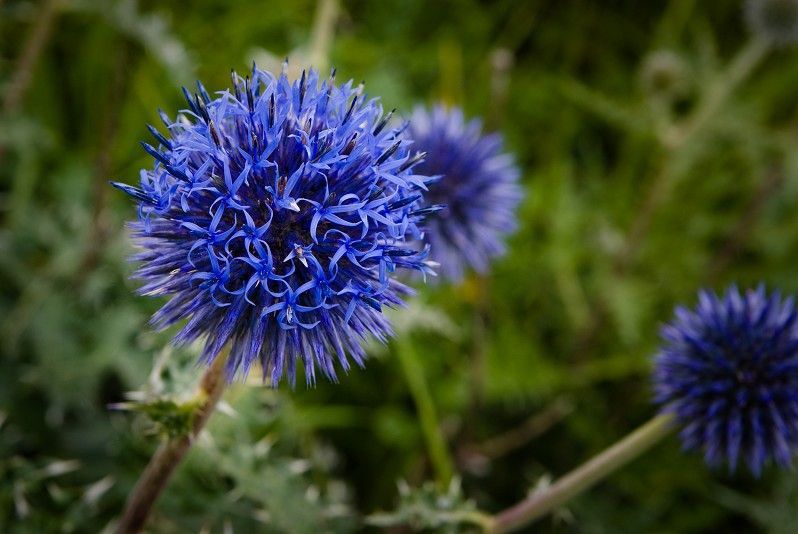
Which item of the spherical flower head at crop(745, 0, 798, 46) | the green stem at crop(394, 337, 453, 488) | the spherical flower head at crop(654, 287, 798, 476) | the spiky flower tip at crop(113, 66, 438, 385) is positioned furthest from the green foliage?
the spherical flower head at crop(745, 0, 798, 46)

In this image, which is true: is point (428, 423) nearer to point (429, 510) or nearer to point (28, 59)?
point (429, 510)

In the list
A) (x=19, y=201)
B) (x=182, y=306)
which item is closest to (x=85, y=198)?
(x=19, y=201)

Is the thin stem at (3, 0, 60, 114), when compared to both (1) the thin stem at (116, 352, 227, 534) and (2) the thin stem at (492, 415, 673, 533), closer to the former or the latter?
(1) the thin stem at (116, 352, 227, 534)

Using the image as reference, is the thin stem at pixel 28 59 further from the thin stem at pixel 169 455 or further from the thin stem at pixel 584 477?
the thin stem at pixel 584 477

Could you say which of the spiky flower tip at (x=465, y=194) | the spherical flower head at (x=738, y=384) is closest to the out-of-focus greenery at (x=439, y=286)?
the spiky flower tip at (x=465, y=194)

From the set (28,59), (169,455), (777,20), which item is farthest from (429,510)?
→ (777,20)

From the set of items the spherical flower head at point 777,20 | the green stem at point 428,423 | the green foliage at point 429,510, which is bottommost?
the green foliage at point 429,510
